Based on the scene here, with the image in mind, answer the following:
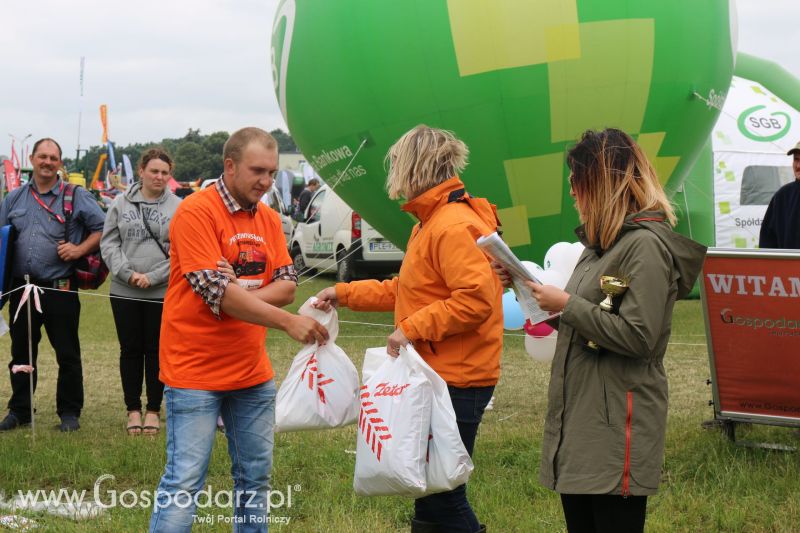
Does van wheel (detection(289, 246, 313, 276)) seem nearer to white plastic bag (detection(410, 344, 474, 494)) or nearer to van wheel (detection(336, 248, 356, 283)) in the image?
van wheel (detection(336, 248, 356, 283))

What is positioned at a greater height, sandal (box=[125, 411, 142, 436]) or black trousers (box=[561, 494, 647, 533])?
black trousers (box=[561, 494, 647, 533])

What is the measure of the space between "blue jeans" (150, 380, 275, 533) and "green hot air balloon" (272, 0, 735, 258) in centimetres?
422

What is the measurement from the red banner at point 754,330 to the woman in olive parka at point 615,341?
227cm

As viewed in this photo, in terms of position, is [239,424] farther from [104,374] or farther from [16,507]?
[104,374]

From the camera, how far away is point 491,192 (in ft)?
25.8

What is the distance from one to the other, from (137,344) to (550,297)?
4.53 meters

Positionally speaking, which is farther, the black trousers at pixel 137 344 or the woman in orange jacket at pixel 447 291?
the black trousers at pixel 137 344

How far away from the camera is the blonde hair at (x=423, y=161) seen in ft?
12.1

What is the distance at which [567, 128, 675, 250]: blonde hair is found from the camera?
116 inches

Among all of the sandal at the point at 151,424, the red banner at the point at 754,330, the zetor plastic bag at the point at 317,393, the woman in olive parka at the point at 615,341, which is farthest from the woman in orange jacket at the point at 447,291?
the sandal at the point at 151,424

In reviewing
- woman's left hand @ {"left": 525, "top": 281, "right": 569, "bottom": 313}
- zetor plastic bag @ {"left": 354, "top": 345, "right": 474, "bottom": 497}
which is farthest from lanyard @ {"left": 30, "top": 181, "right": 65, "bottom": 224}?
woman's left hand @ {"left": 525, "top": 281, "right": 569, "bottom": 313}

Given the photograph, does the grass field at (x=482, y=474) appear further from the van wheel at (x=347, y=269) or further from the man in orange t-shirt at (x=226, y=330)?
the van wheel at (x=347, y=269)

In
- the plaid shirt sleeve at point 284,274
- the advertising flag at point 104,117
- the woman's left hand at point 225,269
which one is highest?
the advertising flag at point 104,117

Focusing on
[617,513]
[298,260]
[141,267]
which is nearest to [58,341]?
[141,267]
